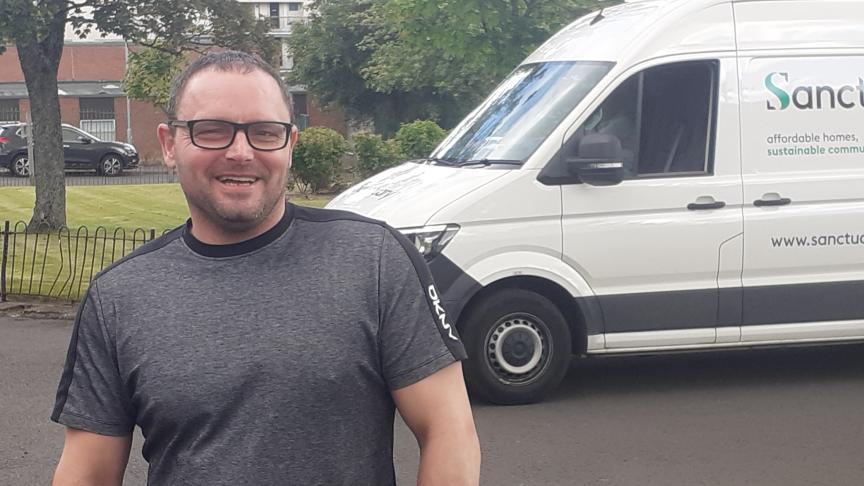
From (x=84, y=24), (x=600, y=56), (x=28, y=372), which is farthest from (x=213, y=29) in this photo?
(x=600, y=56)

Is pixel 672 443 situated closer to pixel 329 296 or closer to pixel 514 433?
pixel 514 433

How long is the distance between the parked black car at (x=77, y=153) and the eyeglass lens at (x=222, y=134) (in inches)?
1215

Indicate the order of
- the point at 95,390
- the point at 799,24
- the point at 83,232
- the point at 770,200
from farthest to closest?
the point at 83,232, the point at 799,24, the point at 770,200, the point at 95,390

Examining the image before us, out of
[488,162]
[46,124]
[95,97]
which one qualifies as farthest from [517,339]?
[95,97]

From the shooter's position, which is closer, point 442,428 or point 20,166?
point 442,428

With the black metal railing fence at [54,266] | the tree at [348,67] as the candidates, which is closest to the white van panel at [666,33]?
the black metal railing fence at [54,266]

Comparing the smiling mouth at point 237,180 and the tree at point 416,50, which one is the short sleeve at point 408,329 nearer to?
the smiling mouth at point 237,180

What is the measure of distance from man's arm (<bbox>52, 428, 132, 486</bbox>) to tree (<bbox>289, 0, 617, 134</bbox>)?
10.4m

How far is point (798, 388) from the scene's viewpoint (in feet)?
24.8

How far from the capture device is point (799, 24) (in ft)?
24.3

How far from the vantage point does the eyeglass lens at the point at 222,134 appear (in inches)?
87.4

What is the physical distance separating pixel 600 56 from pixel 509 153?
33.0 inches

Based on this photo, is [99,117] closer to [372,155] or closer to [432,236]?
[372,155]

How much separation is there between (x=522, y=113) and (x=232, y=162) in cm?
533
